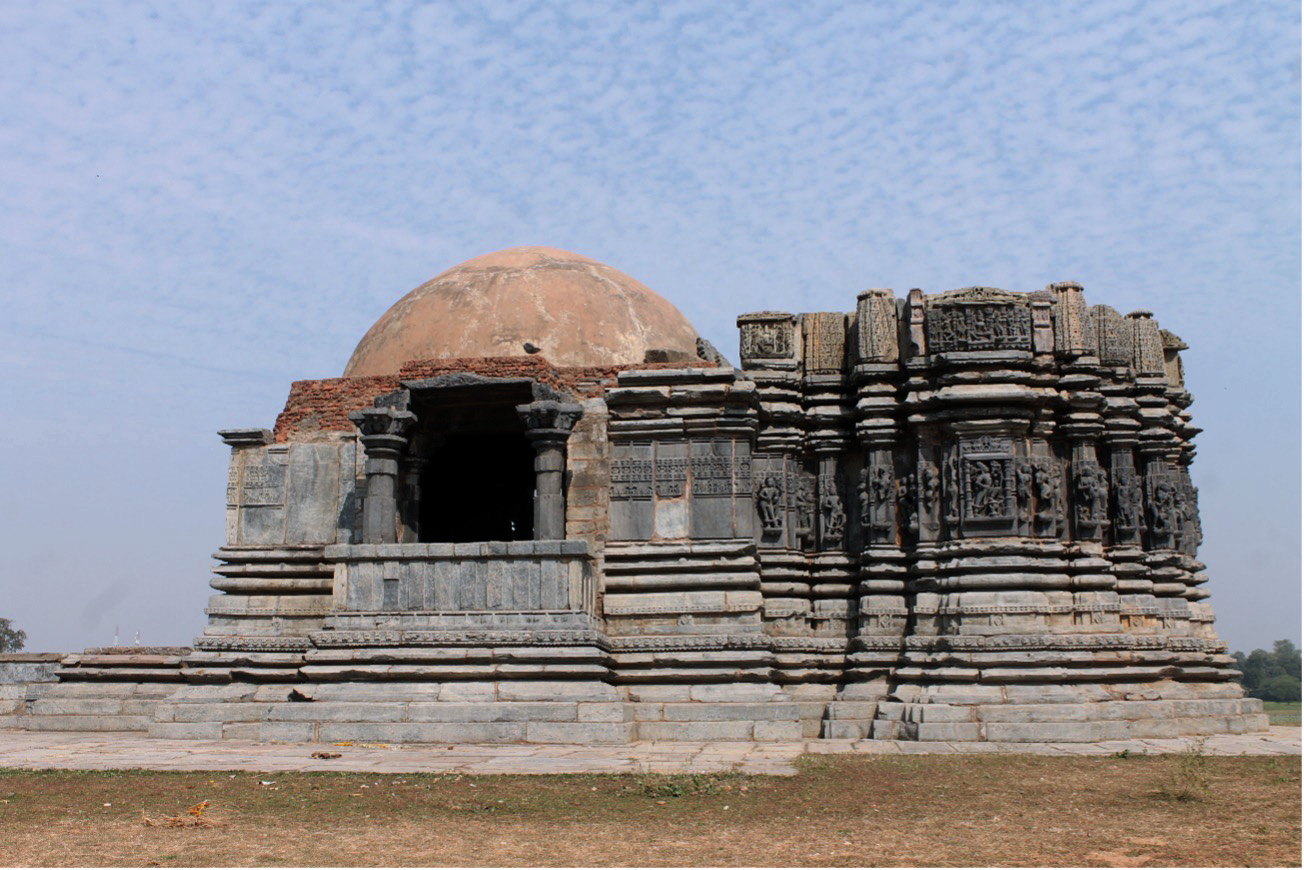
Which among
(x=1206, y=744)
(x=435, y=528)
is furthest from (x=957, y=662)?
(x=435, y=528)

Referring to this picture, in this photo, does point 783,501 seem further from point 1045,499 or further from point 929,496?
point 1045,499

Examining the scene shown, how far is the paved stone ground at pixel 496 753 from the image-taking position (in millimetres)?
12180

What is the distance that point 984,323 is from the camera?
17.1 meters

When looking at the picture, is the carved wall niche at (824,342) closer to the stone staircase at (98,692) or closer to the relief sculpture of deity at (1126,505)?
the relief sculpture of deity at (1126,505)

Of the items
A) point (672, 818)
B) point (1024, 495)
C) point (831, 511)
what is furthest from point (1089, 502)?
point (672, 818)

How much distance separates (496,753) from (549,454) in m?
4.47

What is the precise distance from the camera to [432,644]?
1550 cm

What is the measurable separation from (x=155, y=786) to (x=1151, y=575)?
1364 centimetres

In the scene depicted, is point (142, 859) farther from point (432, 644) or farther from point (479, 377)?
point (479, 377)

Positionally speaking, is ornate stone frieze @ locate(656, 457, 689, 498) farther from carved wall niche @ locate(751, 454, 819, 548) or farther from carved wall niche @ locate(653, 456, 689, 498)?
carved wall niche @ locate(751, 454, 819, 548)

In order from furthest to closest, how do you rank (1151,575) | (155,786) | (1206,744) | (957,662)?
(1151,575) < (957,662) < (1206,744) < (155,786)

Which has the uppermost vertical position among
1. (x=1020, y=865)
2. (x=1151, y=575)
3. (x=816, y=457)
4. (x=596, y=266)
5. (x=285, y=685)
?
(x=596, y=266)

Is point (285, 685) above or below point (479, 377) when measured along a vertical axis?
below

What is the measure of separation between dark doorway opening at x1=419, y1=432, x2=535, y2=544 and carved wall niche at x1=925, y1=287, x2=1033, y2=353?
792cm
